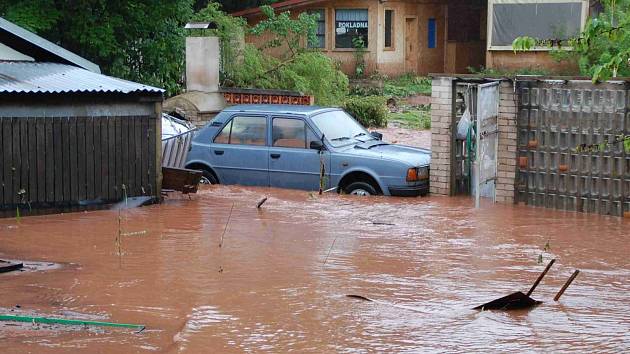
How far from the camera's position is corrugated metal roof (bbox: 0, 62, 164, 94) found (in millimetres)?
14461

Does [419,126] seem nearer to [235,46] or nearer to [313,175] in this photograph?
[235,46]

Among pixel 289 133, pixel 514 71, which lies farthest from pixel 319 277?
pixel 514 71

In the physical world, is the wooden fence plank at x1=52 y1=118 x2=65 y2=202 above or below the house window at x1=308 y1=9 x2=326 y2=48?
below

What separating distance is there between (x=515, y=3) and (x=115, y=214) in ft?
67.9

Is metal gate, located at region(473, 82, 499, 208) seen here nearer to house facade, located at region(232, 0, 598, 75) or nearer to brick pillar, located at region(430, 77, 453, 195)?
brick pillar, located at region(430, 77, 453, 195)

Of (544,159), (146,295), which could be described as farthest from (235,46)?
(146,295)

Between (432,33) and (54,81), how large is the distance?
2360cm

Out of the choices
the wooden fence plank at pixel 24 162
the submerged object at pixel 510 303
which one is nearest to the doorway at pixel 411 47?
the wooden fence plank at pixel 24 162

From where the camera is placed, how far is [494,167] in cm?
1544

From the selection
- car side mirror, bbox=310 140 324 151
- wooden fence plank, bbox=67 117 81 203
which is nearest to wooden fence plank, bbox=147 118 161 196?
wooden fence plank, bbox=67 117 81 203

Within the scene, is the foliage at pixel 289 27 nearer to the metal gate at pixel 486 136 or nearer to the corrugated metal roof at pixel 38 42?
the corrugated metal roof at pixel 38 42

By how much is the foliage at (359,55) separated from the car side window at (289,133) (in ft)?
59.8

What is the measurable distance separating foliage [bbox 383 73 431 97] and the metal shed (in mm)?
17103

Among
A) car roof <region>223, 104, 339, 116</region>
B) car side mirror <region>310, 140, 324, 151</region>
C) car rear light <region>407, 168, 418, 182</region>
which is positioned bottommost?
car rear light <region>407, 168, 418, 182</region>
